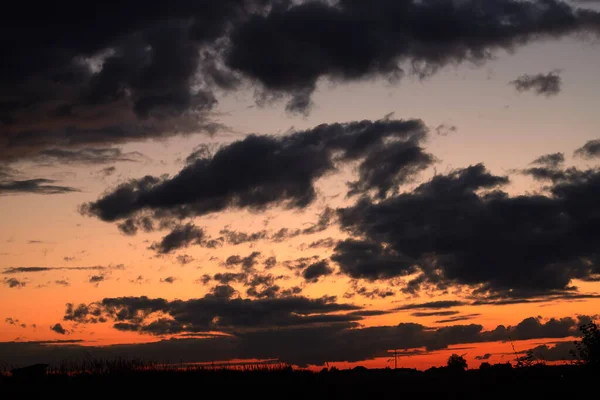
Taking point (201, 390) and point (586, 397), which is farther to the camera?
point (586, 397)

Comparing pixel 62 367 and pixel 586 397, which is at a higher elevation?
pixel 62 367

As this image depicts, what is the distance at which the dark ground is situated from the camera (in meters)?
37.1

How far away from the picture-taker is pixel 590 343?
60.6 m

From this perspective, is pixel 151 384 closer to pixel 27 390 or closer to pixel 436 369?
pixel 27 390

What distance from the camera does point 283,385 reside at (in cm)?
3919

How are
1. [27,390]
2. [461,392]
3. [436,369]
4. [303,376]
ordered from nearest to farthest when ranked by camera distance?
[27,390] < [461,392] < [303,376] < [436,369]

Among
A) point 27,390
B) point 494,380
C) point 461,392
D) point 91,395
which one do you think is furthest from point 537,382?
point 27,390

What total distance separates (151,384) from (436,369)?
25835 millimetres

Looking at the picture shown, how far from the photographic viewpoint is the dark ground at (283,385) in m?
37.1

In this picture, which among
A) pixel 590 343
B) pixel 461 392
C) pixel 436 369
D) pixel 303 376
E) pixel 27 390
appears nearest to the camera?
pixel 27 390

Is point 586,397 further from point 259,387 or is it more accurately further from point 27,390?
point 27,390

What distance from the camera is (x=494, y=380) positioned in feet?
146

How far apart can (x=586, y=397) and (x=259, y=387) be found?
19835 mm

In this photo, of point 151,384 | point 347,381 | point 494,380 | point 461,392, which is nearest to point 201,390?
point 151,384
